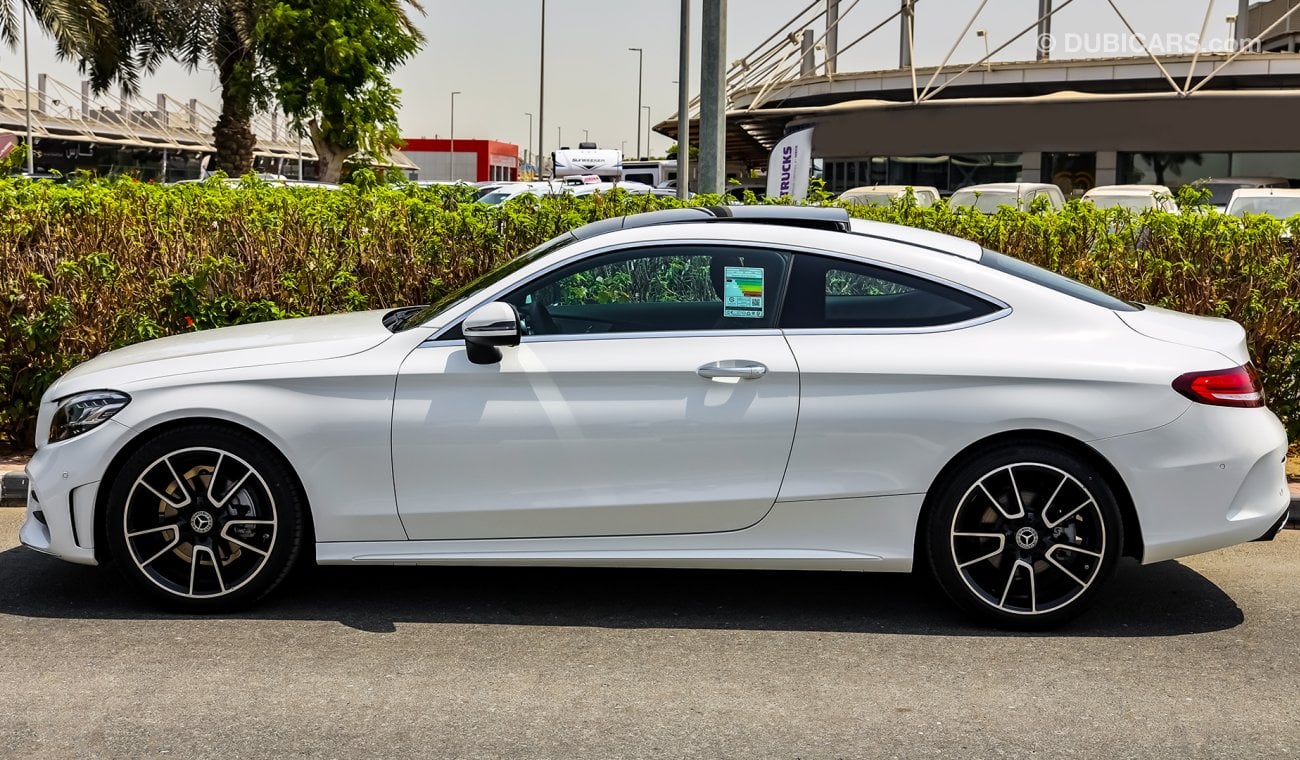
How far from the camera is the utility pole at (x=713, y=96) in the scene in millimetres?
10727

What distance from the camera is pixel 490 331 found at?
5027 millimetres

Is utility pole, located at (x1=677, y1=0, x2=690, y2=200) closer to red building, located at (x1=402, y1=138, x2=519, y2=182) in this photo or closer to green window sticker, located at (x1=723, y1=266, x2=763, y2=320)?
green window sticker, located at (x1=723, y1=266, x2=763, y2=320)

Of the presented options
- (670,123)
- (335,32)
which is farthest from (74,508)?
(670,123)

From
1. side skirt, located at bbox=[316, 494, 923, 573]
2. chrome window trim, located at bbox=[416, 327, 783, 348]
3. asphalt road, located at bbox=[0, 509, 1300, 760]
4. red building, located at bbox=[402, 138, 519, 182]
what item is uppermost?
red building, located at bbox=[402, 138, 519, 182]

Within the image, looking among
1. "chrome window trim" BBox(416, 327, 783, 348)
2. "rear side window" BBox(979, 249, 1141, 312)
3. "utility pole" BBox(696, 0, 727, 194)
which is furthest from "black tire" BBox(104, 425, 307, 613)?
"utility pole" BBox(696, 0, 727, 194)

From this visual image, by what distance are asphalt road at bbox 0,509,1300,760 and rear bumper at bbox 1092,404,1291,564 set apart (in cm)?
39

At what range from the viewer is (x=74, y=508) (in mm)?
5160

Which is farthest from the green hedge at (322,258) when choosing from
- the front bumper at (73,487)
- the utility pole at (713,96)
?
the front bumper at (73,487)

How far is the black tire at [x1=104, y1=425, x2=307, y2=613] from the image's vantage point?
5.09m

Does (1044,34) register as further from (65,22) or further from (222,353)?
(222,353)

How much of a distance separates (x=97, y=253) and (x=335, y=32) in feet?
67.9

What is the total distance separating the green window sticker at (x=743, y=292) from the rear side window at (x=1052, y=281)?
879 mm

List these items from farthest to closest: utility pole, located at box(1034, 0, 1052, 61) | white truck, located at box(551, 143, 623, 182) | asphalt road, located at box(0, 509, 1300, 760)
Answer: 1. white truck, located at box(551, 143, 623, 182)
2. utility pole, located at box(1034, 0, 1052, 61)
3. asphalt road, located at box(0, 509, 1300, 760)

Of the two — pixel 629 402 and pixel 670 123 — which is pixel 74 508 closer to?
pixel 629 402
